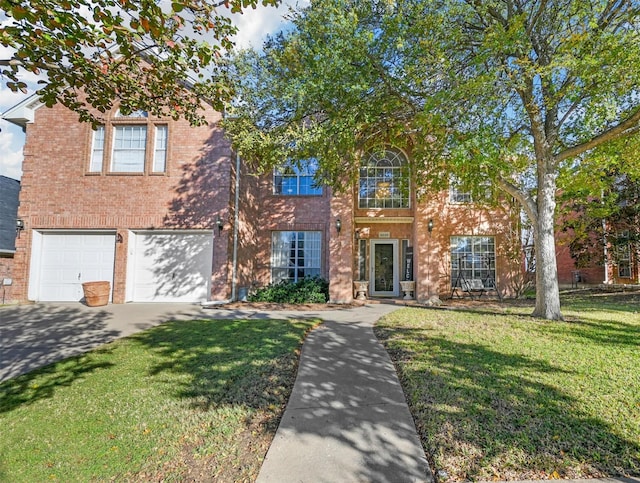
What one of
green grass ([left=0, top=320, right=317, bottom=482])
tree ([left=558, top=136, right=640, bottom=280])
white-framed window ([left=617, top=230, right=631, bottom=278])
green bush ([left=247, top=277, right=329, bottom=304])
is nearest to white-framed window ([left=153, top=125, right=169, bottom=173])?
green bush ([left=247, top=277, right=329, bottom=304])

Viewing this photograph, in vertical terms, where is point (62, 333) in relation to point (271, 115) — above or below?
below

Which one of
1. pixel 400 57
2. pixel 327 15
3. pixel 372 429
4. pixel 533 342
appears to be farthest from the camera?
pixel 400 57

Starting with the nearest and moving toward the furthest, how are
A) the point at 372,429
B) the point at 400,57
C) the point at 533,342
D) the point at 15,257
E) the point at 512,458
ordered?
the point at 512,458 → the point at 372,429 → the point at 533,342 → the point at 400,57 → the point at 15,257

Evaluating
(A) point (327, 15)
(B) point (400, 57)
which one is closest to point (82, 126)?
(A) point (327, 15)

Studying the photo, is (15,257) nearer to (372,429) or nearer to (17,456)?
(17,456)

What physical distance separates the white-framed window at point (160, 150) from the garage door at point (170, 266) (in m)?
2.41

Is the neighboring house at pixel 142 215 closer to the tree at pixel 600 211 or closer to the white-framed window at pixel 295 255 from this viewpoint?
the white-framed window at pixel 295 255

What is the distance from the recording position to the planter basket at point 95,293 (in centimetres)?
1076

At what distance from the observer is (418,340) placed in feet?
19.4

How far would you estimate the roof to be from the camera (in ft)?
40.5

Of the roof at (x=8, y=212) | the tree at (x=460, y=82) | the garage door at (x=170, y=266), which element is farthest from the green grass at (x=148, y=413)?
the roof at (x=8, y=212)

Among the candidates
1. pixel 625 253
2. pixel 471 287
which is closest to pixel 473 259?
pixel 471 287

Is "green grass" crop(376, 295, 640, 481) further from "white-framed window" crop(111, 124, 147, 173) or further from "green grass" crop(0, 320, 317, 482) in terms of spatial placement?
"white-framed window" crop(111, 124, 147, 173)

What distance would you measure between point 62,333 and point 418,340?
7.56 metres
